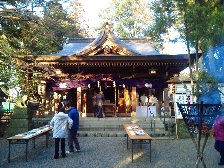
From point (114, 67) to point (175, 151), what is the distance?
32.7 ft

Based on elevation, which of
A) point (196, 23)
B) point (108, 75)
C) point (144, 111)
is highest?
point (196, 23)

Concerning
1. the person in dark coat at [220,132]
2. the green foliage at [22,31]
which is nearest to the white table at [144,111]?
the green foliage at [22,31]

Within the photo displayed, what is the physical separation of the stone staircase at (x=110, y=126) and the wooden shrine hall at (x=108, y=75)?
A: 2.83m

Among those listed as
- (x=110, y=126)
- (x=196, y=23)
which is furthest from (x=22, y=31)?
(x=196, y=23)

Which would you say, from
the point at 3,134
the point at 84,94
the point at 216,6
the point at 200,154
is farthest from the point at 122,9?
the point at 200,154

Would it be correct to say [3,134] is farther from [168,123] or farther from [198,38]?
[198,38]

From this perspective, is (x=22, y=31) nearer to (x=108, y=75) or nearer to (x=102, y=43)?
Result: (x=102, y=43)

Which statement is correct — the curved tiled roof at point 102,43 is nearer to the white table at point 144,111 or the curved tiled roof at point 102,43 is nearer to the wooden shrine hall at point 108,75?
the wooden shrine hall at point 108,75

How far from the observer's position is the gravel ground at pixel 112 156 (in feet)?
25.0

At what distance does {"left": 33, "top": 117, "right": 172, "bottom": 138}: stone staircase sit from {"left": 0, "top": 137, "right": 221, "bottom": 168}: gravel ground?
6.03 ft

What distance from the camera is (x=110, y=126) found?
15.0 metres

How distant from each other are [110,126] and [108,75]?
4.76m

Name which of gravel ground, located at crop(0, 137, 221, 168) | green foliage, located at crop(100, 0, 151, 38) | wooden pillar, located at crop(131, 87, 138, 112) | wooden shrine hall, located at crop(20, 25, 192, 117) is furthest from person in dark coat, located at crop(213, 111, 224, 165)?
green foliage, located at crop(100, 0, 151, 38)

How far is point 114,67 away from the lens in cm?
1884
